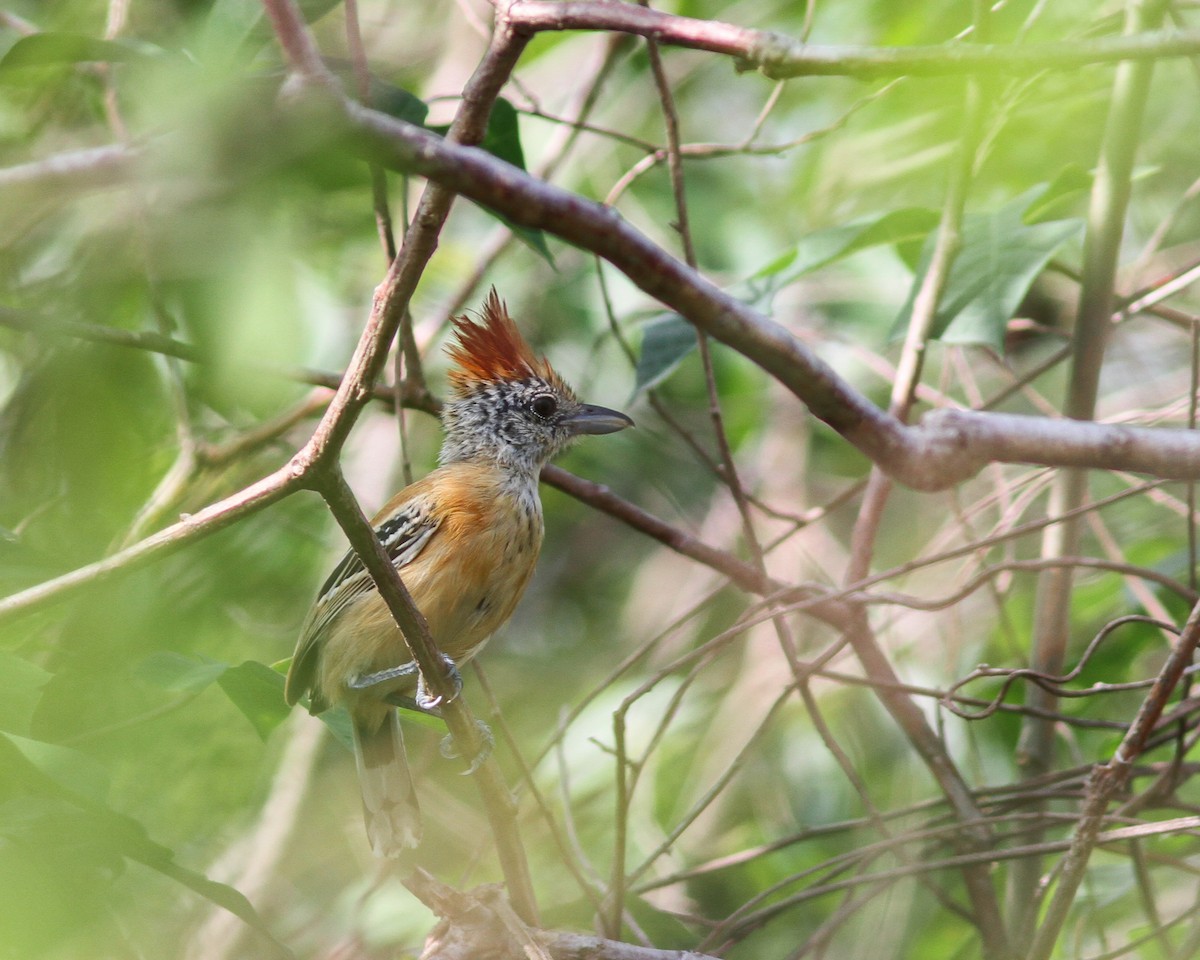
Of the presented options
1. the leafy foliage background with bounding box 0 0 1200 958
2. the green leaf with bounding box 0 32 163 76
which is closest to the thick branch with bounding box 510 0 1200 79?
the leafy foliage background with bounding box 0 0 1200 958

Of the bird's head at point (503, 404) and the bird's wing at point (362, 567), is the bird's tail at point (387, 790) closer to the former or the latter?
the bird's wing at point (362, 567)

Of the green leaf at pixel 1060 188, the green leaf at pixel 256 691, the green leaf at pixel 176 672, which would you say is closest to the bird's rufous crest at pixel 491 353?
the green leaf at pixel 1060 188

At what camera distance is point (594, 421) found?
4.41 metres

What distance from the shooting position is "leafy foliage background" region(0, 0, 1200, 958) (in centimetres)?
138

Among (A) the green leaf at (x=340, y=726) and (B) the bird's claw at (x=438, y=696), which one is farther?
(A) the green leaf at (x=340, y=726)

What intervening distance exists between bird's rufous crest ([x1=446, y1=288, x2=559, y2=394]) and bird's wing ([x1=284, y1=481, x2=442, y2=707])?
0.78 metres

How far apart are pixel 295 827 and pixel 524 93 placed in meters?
3.18

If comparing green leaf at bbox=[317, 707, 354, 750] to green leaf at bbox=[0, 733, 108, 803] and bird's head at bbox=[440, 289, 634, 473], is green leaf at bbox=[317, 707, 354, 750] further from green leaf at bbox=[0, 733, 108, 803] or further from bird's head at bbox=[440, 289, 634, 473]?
bird's head at bbox=[440, 289, 634, 473]

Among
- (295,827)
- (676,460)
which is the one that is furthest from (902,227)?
(295,827)

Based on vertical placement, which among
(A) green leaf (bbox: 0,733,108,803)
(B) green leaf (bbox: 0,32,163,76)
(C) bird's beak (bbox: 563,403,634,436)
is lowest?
(A) green leaf (bbox: 0,733,108,803)

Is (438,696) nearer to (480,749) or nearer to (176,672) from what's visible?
(480,749)

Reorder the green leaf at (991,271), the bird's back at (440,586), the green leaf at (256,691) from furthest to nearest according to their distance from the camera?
the bird's back at (440,586) → the green leaf at (991,271) → the green leaf at (256,691)

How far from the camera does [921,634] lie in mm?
5418

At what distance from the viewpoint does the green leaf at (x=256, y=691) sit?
2.38 m
